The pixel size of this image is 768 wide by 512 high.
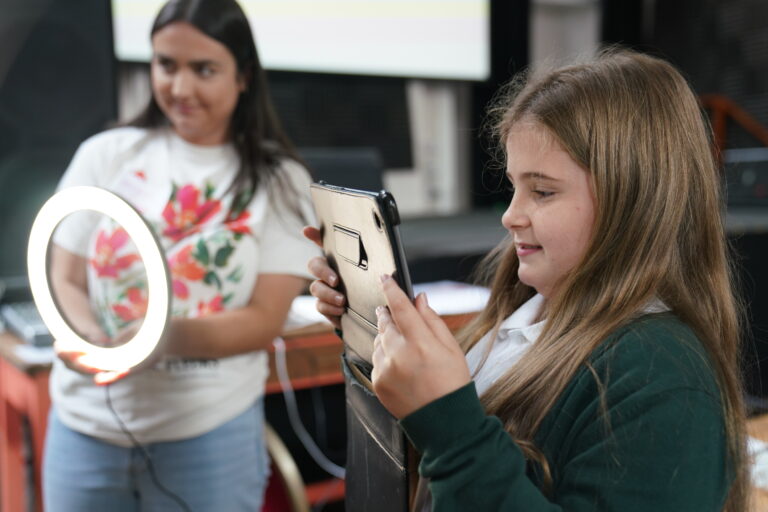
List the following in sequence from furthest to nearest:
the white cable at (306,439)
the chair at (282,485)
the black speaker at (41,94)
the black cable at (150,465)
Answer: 1. the white cable at (306,439)
2. the black speaker at (41,94)
3. the chair at (282,485)
4. the black cable at (150,465)

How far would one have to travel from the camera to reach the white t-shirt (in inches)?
46.6

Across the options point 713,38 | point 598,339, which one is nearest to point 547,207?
point 598,339

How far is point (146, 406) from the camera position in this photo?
46.4 inches

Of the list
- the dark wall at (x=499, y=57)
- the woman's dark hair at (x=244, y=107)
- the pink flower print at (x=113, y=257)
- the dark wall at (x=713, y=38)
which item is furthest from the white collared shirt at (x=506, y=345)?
the dark wall at (x=713, y=38)

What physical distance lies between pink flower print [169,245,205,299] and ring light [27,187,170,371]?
235mm

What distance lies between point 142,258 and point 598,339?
24.3 inches

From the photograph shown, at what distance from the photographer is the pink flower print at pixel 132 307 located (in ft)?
3.94

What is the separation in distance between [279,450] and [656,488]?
1230 mm

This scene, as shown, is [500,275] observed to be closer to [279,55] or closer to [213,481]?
[213,481]

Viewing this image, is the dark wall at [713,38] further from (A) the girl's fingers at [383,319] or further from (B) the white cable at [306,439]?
(A) the girl's fingers at [383,319]

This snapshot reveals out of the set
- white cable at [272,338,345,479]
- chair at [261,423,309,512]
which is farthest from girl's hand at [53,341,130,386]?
white cable at [272,338,345,479]

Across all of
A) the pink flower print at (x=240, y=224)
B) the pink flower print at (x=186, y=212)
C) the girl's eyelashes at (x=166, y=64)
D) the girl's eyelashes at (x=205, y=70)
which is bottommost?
the pink flower print at (x=240, y=224)

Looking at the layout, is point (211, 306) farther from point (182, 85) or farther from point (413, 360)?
point (413, 360)

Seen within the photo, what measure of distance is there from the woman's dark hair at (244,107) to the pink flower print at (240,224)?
0.04m
